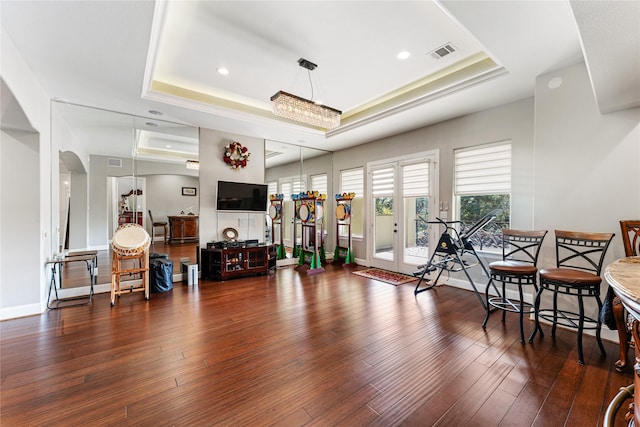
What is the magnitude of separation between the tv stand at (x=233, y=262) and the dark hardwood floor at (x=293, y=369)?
56.3 inches

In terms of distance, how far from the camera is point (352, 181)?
6695 millimetres

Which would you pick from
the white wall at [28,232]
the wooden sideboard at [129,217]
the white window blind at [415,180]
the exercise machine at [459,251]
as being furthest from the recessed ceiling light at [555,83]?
the wooden sideboard at [129,217]

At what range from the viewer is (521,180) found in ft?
Answer: 12.5

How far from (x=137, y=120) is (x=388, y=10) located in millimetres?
4259

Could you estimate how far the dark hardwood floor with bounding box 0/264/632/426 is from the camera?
1.71 m

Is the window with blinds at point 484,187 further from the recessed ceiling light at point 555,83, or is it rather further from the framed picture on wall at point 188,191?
the framed picture on wall at point 188,191

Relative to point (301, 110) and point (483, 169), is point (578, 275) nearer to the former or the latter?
point (483, 169)

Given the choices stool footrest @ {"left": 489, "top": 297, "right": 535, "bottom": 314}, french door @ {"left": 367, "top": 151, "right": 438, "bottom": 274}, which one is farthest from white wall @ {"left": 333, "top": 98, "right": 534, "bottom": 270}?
stool footrest @ {"left": 489, "top": 297, "right": 535, "bottom": 314}

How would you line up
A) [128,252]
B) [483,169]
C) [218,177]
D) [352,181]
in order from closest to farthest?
1. [128,252]
2. [483,169]
3. [218,177]
4. [352,181]

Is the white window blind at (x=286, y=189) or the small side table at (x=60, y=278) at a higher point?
the white window blind at (x=286, y=189)

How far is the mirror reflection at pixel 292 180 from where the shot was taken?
614 centimetres

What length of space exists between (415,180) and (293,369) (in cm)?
418

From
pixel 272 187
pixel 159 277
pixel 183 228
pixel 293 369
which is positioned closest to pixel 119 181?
pixel 183 228

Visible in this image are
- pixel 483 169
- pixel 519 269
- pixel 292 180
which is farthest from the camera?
pixel 292 180
